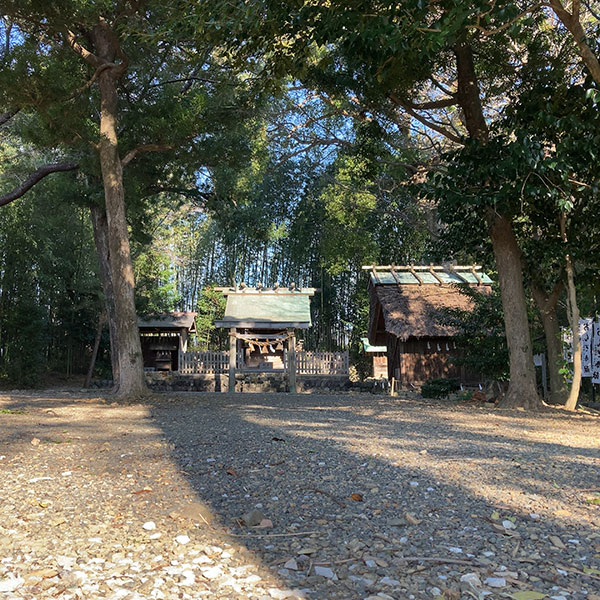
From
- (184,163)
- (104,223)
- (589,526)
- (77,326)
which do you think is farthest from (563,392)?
(77,326)

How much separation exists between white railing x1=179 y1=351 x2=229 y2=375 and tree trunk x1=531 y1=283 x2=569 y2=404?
12.9m

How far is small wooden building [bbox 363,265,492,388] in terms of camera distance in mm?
17609

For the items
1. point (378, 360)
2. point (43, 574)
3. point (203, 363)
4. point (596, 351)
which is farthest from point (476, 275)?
point (43, 574)

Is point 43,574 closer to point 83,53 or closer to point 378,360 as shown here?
point 83,53

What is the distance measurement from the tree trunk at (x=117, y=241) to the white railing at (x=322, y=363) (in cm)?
1147

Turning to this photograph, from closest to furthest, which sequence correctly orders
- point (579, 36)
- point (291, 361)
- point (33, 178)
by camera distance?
point (579, 36) < point (33, 178) < point (291, 361)

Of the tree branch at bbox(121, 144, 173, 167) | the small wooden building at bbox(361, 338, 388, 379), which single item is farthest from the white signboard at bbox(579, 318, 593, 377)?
the small wooden building at bbox(361, 338, 388, 379)

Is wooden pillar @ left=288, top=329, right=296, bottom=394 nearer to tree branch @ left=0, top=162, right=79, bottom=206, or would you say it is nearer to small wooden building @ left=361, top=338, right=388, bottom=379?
small wooden building @ left=361, top=338, right=388, bottom=379

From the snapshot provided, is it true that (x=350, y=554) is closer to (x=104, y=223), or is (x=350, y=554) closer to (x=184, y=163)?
(x=184, y=163)

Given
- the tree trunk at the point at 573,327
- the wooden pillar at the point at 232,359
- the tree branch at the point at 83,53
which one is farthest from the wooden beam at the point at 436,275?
the tree branch at the point at 83,53

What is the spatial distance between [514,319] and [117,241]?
703 cm

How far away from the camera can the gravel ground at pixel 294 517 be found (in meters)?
2.17

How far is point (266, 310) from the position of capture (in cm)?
2038

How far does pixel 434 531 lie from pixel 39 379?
64.5 ft
